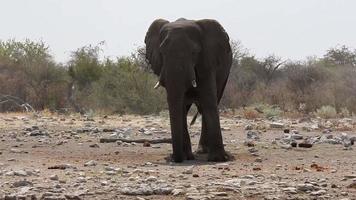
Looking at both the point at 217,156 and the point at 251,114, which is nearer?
the point at 217,156

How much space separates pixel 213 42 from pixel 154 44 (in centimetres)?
104

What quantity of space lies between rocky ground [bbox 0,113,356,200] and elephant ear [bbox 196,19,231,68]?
5.63ft

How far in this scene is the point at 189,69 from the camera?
11328 millimetres

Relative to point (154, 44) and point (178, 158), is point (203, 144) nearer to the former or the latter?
point (178, 158)

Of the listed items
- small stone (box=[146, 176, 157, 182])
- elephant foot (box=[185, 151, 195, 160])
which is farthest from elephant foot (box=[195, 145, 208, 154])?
small stone (box=[146, 176, 157, 182])

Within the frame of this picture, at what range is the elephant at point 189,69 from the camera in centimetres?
1130

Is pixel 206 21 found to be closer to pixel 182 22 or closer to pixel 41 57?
pixel 182 22

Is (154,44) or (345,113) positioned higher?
(154,44)

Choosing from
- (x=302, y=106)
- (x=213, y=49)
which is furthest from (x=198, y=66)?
(x=302, y=106)

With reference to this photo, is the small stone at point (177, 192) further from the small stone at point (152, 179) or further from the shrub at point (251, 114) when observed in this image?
the shrub at point (251, 114)

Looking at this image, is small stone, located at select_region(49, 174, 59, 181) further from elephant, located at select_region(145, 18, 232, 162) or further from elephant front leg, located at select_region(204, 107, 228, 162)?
elephant front leg, located at select_region(204, 107, 228, 162)

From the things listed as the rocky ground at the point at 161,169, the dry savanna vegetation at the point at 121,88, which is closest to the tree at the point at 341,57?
the dry savanna vegetation at the point at 121,88

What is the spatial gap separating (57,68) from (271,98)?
11.9 metres

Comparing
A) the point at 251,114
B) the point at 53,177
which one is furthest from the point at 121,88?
the point at 53,177
